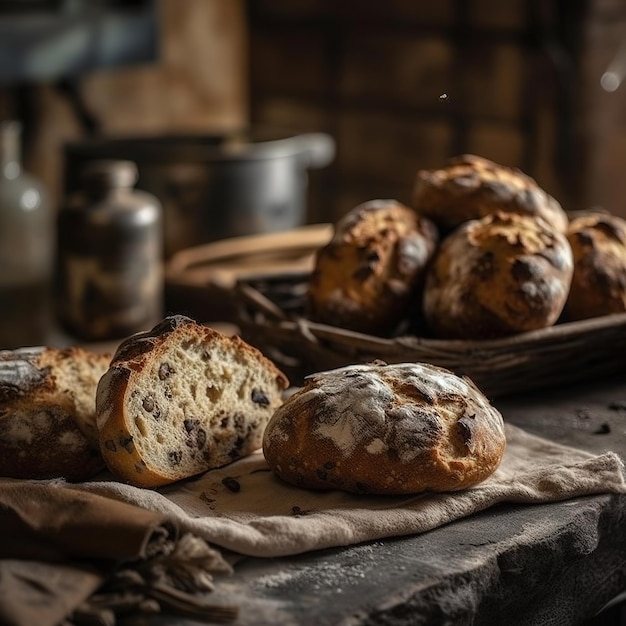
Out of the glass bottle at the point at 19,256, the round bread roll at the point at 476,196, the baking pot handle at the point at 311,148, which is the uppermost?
the round bread roll at the point at 476,196

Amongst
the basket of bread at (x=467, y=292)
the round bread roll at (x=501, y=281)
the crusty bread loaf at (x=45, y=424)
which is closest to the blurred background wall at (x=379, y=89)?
the basket of bread at (x=467, y=292)

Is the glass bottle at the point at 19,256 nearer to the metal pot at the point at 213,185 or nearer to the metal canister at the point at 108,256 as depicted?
the metal canister at the point at 108,256

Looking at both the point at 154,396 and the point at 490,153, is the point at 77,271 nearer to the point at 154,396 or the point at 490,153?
the point at 154,396

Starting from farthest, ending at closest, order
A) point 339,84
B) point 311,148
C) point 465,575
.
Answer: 1. point 339,84
2. point 311,148
3. point 465,575

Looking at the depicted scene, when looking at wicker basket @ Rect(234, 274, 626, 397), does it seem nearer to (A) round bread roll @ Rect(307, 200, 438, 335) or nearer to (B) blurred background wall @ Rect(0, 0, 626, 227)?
(A) round bread roll @ Rect(307, 200, 438, 335)

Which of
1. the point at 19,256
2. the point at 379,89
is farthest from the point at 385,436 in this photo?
the point at 379,89

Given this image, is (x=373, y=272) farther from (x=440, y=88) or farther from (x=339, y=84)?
(x=339, y=84)

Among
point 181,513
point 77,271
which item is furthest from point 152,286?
point 181,513

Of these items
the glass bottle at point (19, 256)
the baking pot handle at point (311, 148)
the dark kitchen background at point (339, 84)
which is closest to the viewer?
the glass bottle at point (19, 256)

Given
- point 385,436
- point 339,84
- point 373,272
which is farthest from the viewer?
point 339,84
